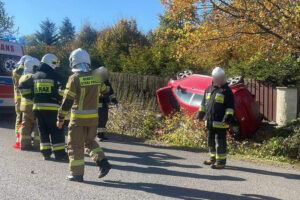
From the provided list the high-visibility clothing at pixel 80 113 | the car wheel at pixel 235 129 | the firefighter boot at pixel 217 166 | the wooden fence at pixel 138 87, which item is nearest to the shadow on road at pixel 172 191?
the high-visibility clothing at pixel 80 113

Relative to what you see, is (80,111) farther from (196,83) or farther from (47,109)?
(196,83)

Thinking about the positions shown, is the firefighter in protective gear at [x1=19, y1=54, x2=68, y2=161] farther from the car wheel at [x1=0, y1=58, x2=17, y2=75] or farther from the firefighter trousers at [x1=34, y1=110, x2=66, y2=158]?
the car wheel at [x1=0, y1=58, x2=17, y2=75]

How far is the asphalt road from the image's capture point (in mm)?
4625

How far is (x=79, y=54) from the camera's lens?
5.18 m

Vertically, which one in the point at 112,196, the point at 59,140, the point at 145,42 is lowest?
the point at 112,196

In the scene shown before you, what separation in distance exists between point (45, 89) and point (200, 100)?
386 cm

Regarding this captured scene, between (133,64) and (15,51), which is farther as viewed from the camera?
(133,64)

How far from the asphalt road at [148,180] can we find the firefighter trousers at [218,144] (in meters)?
0.24

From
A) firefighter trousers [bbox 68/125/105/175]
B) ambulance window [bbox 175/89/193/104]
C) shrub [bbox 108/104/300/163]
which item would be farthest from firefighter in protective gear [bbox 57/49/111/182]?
ambulance window [bbox 175/89/193/104]

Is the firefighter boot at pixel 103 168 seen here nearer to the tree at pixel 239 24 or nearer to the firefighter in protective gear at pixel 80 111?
the firefighter in protective gear at pixel 80 111

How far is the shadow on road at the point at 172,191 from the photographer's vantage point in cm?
460

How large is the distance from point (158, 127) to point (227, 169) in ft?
11.3

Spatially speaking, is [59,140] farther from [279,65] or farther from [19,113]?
[279,65]

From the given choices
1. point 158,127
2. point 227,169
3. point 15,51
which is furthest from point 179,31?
point 15,51
